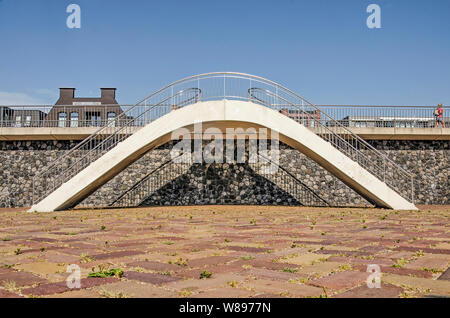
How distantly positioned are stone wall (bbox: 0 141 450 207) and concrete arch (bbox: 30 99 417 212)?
3.67 metres

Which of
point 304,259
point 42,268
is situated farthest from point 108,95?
point 304,259

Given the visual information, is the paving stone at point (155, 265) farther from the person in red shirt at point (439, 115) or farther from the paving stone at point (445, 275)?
the person in red shirt at point (439, 115)

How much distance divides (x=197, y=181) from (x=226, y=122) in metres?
4.57

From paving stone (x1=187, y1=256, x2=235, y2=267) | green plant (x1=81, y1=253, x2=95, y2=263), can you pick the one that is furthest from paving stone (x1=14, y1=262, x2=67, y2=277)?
paving stone (x1=187, y1=256, x2=235, y2=267)

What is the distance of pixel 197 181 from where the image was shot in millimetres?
19531

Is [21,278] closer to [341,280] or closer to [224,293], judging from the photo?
[224,293]

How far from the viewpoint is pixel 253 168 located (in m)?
19.7

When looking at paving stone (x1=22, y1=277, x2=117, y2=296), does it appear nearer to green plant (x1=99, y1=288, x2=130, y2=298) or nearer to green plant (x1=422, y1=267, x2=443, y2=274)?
green plant (x1=99, y1=288, x2=130, y2=298)

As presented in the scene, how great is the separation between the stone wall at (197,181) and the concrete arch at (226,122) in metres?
3.67

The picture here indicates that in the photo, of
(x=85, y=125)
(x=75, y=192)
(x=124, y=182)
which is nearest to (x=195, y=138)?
(x=124, y=182)

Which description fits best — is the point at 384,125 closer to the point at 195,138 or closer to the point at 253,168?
the point at 253,168

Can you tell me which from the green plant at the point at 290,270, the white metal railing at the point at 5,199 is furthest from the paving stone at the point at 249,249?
the white metal railing at the point at 5,199

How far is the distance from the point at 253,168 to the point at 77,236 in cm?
A: 1326
